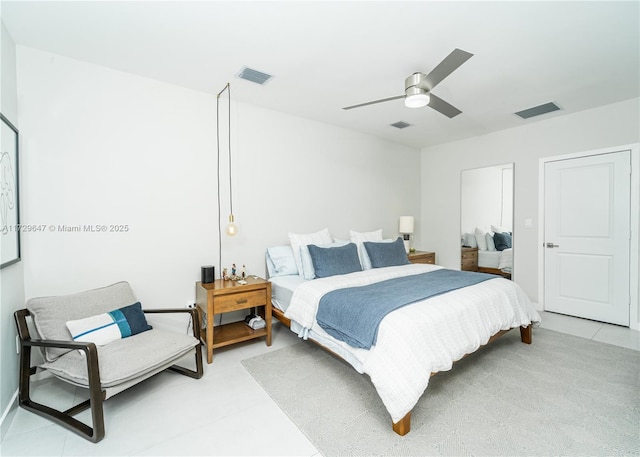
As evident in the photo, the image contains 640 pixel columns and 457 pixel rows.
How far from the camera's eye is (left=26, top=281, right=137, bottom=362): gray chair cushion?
2.01 metres

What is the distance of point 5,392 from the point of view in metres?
1.84

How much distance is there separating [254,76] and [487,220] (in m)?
4.01

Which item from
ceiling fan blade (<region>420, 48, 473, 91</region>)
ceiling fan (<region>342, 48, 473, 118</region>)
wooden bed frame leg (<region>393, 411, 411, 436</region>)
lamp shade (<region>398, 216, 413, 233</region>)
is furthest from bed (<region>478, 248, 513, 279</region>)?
wooden bed frame leg (<region>393, 411, 411, 436</region>)

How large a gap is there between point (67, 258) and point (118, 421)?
1401 mm

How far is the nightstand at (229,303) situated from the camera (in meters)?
2.65

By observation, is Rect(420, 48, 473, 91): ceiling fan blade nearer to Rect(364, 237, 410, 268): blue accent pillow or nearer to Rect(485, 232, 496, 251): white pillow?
Rect(364, 237, 410, 268): blue accent pillow

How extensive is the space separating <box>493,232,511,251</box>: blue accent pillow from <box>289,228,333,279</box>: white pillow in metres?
2.69

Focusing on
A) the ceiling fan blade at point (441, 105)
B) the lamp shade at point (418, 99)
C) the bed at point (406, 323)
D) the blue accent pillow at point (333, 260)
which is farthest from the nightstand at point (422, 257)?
the lamp shade at point (418, 99)

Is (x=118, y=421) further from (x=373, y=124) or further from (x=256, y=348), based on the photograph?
(x=373, y=124)

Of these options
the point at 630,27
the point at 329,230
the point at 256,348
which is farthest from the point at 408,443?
the point at 630,27

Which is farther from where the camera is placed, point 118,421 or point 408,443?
point 118,421

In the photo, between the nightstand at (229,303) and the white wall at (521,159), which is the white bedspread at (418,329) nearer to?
the nightstand at (229,303)

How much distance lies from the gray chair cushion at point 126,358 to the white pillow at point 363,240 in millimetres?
2220

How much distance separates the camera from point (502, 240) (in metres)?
4.54
